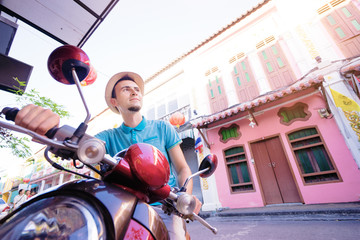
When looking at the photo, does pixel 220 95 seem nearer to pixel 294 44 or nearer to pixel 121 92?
pixel 294 44

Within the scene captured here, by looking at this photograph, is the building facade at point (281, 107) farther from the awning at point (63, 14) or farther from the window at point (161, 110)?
the awning at point (63, 14)

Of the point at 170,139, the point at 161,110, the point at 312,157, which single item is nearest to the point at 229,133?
the point at 312,157

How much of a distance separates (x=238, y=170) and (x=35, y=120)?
7.60 m

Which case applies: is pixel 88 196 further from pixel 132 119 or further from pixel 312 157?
pixel 312 157

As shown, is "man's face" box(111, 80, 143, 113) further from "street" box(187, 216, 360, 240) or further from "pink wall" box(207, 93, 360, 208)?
"pink wall" box(207, 93, 360, 208)

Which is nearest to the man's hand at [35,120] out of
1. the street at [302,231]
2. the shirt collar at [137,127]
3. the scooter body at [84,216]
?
the scooter body at [84,216]

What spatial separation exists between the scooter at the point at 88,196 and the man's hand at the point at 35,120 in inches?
1.0

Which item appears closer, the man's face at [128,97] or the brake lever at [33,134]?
the brake lever at [33,134]

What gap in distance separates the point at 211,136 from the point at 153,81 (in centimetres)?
609

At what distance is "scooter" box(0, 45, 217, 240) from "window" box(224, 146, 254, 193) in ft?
23.3

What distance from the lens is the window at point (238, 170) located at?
6.84 meters

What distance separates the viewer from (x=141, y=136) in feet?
4.73

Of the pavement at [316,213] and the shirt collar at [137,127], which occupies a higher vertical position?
the shirt collar at [137,127]

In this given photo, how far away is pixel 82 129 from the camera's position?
546 millimetres
